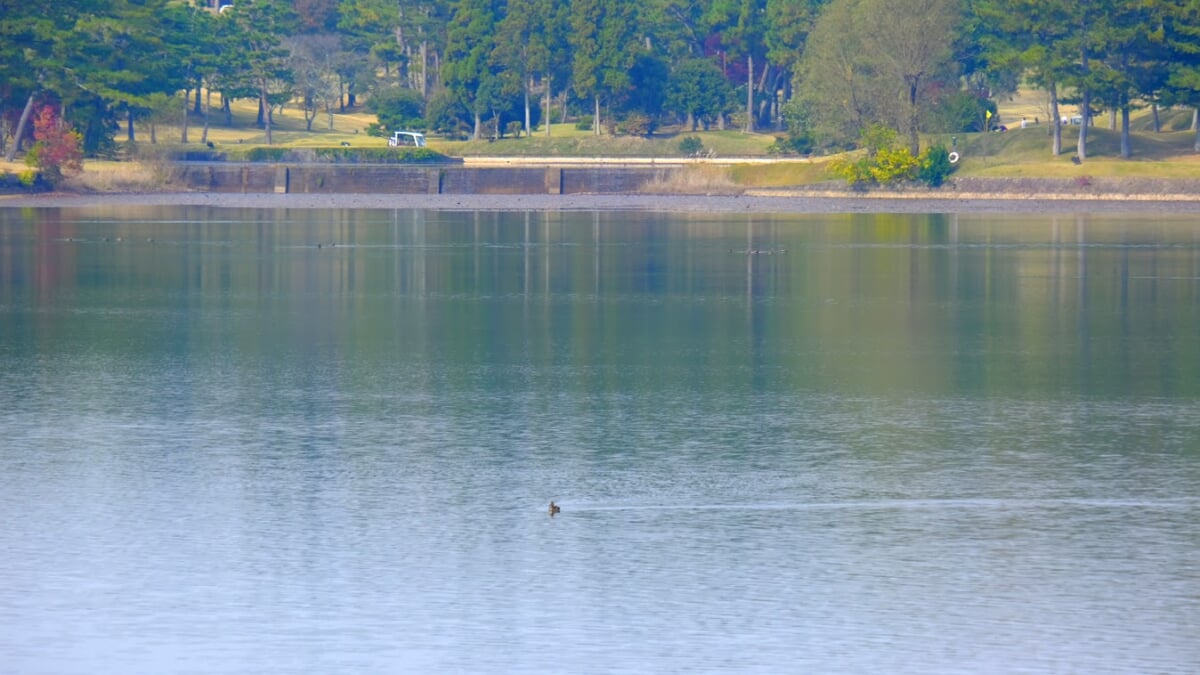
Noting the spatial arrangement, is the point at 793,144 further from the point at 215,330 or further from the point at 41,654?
the point at 41,654

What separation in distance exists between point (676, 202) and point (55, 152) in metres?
32.8

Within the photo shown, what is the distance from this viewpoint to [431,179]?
102 meters

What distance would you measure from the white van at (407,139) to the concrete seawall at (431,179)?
22.6ft

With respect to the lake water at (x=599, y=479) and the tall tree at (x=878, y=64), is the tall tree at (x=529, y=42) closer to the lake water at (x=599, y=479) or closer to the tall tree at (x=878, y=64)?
the tall tree at (x=878, y=64)

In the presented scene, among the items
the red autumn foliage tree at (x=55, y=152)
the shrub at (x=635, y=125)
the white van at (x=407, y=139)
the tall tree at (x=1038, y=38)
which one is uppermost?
the tall tree at (x=1038, y=38)

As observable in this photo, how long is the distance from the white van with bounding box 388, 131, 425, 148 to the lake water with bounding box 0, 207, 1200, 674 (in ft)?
220

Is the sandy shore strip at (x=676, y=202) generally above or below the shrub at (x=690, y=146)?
below

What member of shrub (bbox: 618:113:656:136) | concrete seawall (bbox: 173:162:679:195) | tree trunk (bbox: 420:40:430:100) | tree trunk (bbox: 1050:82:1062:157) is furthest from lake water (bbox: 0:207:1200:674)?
tree trunk (bbox: 420:40:430:100)

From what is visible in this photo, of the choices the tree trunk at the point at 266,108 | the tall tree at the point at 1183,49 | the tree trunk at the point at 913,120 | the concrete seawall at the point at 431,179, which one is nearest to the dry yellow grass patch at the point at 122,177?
the concrete seawall at the point at 431,179

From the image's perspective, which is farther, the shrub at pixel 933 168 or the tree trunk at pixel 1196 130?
the shrub at pixel 933 168

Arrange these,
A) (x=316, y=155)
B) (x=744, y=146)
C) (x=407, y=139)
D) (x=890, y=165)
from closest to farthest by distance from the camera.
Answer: (x=890, y=165)
(x=316, y=155)
(x=744, y=146)
(x=407, y=139)

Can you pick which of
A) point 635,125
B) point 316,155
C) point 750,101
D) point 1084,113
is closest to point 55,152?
point 316,155

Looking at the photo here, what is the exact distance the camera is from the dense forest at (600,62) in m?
90.5

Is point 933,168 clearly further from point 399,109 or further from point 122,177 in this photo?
point 122,177
